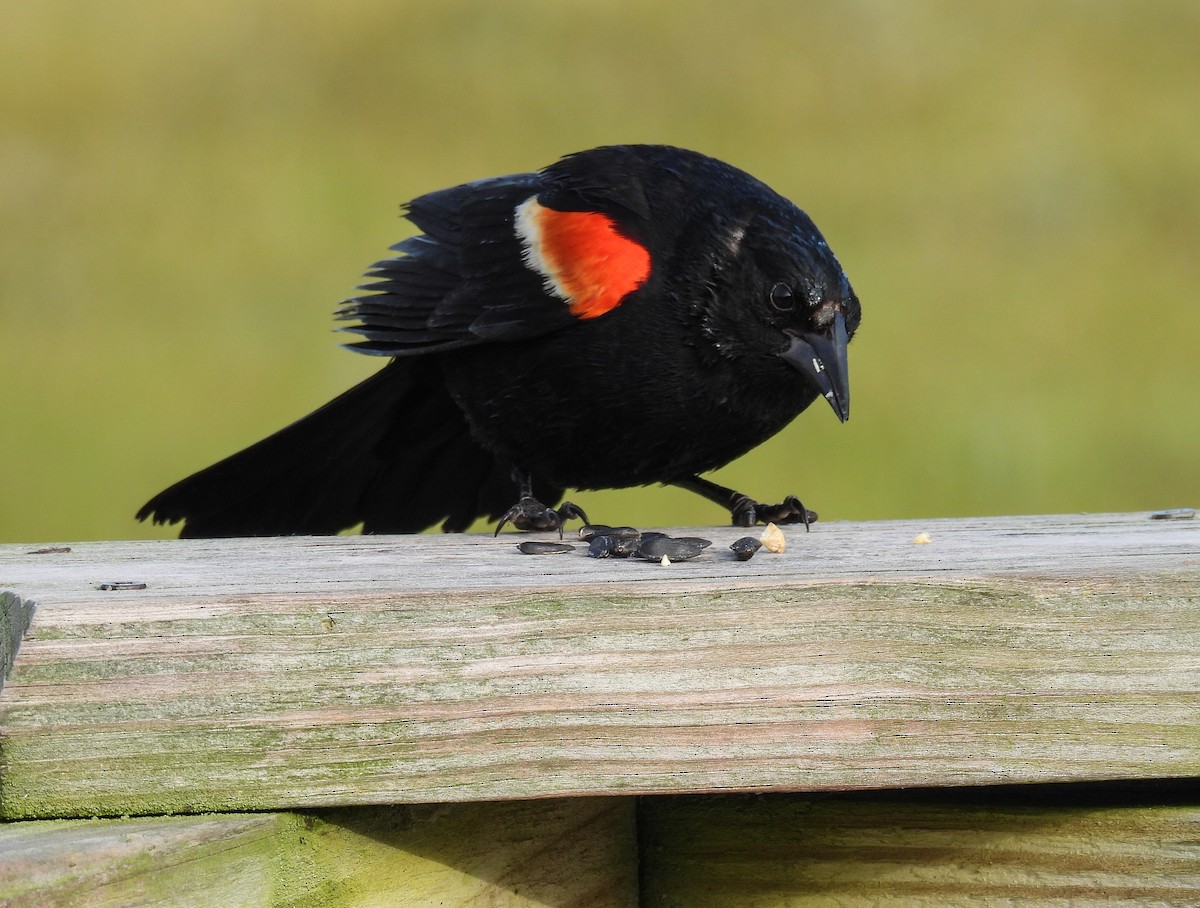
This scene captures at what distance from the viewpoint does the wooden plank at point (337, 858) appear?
1257 mm

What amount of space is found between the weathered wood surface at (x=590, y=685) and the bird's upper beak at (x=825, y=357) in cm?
136

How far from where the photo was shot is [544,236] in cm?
321

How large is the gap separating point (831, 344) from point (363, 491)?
116cm

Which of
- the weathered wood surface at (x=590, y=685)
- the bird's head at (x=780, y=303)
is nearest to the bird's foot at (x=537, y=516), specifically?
the bird's head at (x=780, y=303)

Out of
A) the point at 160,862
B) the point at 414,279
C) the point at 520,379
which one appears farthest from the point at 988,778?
the point at 414,279

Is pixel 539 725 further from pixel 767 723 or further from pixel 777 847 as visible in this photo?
pixel 777 847

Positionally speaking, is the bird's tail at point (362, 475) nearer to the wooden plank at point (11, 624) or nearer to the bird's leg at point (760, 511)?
the bird's leg at point (760, 511)

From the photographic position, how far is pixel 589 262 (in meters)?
3.05

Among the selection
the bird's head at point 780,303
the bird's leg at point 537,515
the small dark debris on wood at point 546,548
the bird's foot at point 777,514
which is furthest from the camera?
the bird's leg at point 537,515

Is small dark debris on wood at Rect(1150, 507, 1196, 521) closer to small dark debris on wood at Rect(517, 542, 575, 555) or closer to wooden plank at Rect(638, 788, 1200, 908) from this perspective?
wooden plank at Rect(638, 788, 1200, 908)

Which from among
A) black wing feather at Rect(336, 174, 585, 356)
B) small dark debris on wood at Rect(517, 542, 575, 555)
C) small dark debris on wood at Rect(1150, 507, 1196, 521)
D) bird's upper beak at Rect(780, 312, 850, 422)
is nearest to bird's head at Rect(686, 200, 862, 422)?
bird's upper beak at Rect(780, 312, 850, 422)

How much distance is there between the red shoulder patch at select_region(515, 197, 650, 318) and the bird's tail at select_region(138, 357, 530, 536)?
20.7 inches

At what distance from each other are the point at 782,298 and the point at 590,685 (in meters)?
1.68

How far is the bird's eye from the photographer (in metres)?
2.99
